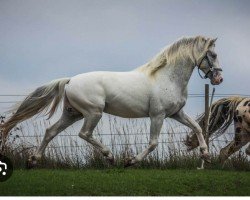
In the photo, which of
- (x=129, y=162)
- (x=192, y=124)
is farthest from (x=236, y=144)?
(x=129, y=162)

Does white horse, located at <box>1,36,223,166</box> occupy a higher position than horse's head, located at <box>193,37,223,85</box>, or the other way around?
horse's head, located at <box>193,37,223,85</box>

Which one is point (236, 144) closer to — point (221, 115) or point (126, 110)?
point (221, 115)

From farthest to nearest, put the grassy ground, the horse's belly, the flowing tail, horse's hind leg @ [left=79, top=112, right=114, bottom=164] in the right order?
the flowing tail, the horse's belly, horse's hind leg @ [left=79, top=112, right=114, bottom=164], the grassy ground

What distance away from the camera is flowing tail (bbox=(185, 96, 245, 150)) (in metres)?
11.0

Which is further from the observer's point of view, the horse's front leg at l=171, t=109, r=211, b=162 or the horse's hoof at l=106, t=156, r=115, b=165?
the horse's front leg at l=171, t=109, r=211, b=162

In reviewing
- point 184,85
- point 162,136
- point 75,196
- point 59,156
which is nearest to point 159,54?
point 184,85

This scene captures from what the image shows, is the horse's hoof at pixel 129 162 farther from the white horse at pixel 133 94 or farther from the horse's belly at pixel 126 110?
the horse's belly at pixel 126 110

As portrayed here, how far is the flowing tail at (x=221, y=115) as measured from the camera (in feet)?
36.0

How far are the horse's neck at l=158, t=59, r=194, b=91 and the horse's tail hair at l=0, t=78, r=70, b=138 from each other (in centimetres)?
149

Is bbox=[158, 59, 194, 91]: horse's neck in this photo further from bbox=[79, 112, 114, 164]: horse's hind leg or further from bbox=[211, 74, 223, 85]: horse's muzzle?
bbox=[79, 112, 114, 164]: horse's hind leg

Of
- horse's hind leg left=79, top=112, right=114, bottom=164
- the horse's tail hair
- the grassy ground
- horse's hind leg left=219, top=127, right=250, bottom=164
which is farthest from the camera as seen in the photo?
horse's hind leg left=219, top=127, right=250, bottom=164

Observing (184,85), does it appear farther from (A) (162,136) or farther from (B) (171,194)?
(B) (171,194)

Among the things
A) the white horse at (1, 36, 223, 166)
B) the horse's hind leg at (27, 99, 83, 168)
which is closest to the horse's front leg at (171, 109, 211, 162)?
the white horse at (1, 36, 223, 166)

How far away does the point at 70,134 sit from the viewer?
10.5 metres
